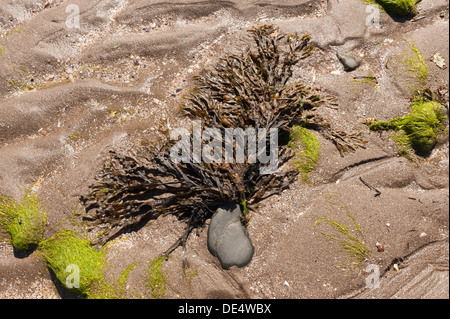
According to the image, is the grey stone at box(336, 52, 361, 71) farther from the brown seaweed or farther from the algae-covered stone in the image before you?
the algae-covered stone

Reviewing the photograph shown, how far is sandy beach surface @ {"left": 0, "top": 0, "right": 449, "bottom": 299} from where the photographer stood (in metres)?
2.87

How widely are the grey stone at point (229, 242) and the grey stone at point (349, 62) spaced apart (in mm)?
2078

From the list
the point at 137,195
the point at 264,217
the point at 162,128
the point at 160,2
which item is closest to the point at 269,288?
the point at 264,217

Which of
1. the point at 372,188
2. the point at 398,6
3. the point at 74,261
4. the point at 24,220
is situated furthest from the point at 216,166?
the point at 398,6

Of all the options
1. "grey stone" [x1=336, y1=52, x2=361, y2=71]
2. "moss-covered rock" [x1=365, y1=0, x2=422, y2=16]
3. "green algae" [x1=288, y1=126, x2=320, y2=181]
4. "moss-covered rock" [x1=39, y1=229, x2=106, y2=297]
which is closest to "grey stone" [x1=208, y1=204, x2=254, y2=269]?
"green algae" [x1=288, y1=126, x2=320, y2=181]

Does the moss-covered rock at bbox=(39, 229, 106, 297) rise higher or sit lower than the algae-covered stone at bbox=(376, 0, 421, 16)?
lower

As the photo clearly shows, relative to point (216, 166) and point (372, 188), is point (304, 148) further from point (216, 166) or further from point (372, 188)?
point (216, 166)

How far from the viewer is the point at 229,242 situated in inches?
112

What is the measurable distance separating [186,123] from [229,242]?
4.39 feet

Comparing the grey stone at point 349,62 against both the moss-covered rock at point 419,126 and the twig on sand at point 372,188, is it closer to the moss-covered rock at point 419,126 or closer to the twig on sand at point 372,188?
the moss-covered rock at point 419,126

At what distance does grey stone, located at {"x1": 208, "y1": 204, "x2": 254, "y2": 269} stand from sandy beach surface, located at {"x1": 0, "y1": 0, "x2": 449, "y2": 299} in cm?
10

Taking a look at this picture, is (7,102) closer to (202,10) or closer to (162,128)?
(162,128)

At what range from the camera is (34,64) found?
137 inches
